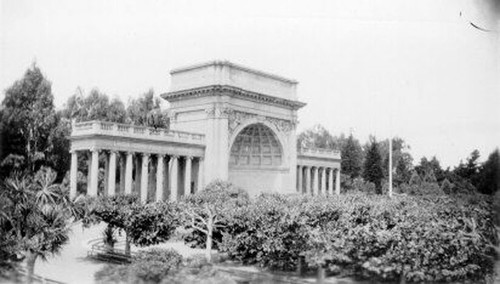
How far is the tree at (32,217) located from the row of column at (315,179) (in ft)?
106

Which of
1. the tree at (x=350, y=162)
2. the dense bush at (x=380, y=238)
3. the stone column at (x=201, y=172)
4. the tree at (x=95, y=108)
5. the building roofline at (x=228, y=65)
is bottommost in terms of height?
the dense bush at (x=380, y=238)

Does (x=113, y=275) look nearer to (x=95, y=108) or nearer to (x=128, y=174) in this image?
(x=128, y=174)

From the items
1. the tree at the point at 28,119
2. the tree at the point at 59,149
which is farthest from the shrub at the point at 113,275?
the tree at the point at 59,149

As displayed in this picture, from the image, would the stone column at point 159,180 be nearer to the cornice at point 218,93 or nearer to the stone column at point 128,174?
the stone column at point 128,174

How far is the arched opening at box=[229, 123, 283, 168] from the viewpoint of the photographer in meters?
40.8

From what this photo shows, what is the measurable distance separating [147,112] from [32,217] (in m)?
33.1

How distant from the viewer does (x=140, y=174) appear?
34.1 m

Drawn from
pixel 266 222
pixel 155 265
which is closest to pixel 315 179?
pixel 266 222

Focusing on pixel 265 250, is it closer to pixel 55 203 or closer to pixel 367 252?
pixel 367 252

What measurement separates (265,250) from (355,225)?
357 cm

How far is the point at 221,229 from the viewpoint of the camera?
2267 cm

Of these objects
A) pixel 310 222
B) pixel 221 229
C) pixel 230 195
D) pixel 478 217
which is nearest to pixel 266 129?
pixel 230 195

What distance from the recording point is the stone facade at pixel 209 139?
30.5 metres

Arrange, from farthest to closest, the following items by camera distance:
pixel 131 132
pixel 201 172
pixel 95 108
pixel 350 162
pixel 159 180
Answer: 1. pixel 350 162
2. pixel 95 108
3. pixel 201 172
4. pixel 159 180
5. pixel 131 132
